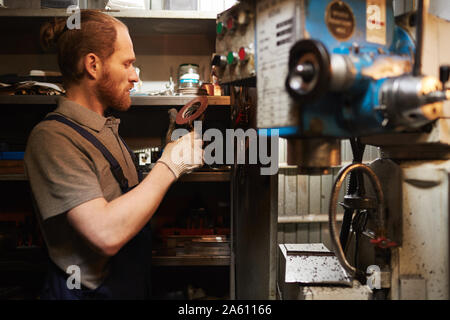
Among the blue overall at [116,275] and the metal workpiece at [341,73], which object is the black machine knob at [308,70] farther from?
the blue overall at [116,275]

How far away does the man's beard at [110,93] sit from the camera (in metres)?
1.19

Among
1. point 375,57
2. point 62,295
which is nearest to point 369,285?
point 375,57

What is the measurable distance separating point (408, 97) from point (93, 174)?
2.74 feet

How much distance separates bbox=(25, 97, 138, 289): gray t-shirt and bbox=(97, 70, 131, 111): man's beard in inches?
2.8

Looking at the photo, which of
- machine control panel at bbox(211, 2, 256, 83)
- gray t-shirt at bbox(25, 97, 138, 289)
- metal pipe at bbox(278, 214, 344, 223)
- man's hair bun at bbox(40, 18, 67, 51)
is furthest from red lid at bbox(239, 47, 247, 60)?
metal pipe at bbox(278, 214, 344, 223)

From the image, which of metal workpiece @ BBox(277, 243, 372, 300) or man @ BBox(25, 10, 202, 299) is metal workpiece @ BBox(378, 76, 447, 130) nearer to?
metal workpiece @ BBox(277, 243, 372, 300)

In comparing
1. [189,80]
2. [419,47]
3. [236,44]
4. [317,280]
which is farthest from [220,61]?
[189,80]

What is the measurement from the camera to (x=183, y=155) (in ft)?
3.62

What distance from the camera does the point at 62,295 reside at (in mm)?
1071

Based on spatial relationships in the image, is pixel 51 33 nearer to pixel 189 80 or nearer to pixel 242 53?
pixel 189 80

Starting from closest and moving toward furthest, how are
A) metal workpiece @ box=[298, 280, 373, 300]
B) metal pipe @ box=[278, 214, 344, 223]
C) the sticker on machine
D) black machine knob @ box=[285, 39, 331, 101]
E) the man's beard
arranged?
black machine knob @ box=[285, 39, 331, 101], the sticker on machine, metal workpiece @ box=[298, 280, 373, 300], the man's beard, metal pipe @ box=[278, 214, 344, 223]

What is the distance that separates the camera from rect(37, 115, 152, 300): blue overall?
1074 mm
